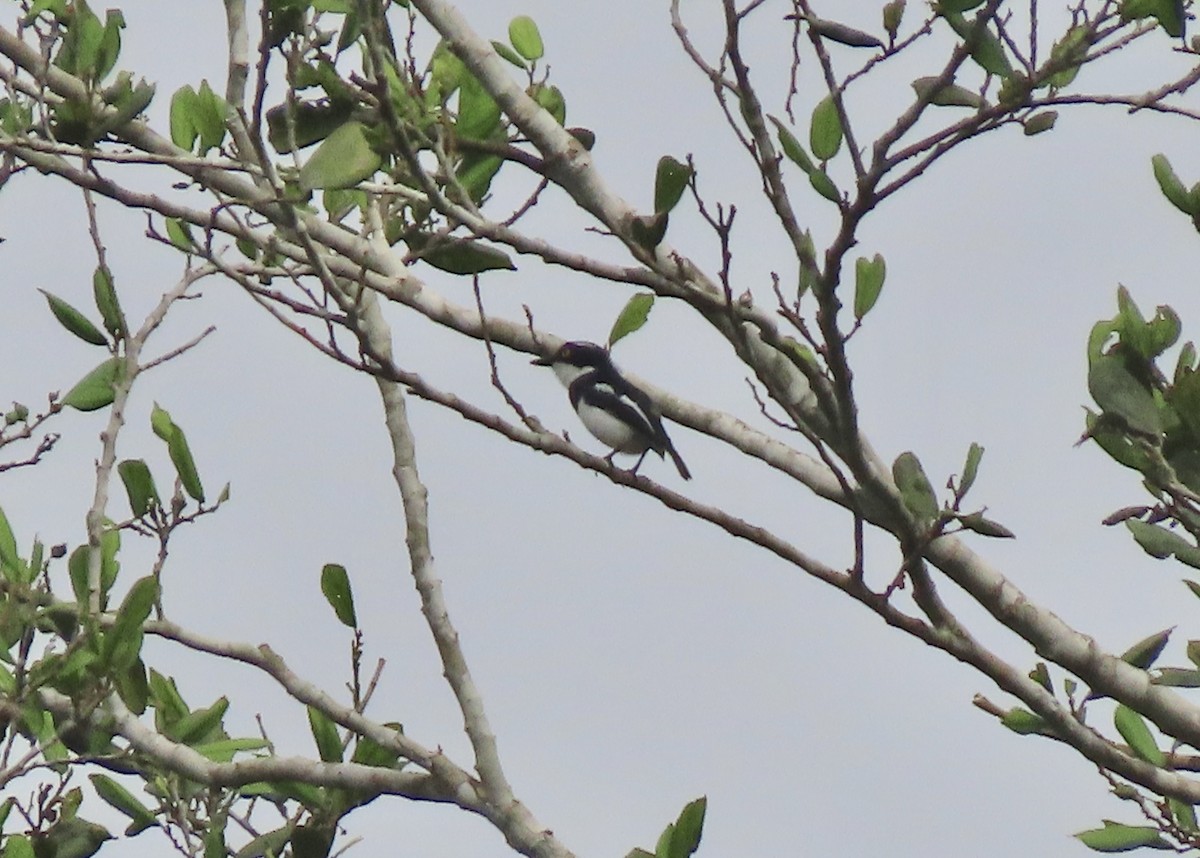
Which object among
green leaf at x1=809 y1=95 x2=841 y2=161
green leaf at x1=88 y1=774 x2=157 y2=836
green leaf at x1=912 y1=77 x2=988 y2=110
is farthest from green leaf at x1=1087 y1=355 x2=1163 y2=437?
green leaf at x1=88 y1=774 x2=157 y2=836

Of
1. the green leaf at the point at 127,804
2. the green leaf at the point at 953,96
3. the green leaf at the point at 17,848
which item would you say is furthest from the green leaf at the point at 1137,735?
the green leaf at the point at 17,848

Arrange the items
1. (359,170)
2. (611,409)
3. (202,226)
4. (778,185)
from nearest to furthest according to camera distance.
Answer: (778,185) → (359,170) → (202,226) → (611,409)

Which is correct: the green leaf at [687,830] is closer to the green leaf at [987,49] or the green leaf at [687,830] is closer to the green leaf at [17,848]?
the green leaf at [17,848]

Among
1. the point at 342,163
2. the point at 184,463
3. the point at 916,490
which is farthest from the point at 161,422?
the point at 916,490

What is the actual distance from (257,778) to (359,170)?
1.77 meters

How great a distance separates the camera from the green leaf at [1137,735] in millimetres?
4281

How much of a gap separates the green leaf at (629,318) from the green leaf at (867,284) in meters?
1.26

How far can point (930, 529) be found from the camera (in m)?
3.49

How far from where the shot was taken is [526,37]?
16.6ft

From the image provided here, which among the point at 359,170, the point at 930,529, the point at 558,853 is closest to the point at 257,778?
the point at 558,853

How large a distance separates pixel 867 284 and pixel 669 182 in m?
0.52

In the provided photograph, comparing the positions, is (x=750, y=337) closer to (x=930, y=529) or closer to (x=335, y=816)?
(x=930, y=529)

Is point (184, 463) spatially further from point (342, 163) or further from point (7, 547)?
point (342, 163)

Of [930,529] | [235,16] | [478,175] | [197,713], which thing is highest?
[478,175]
